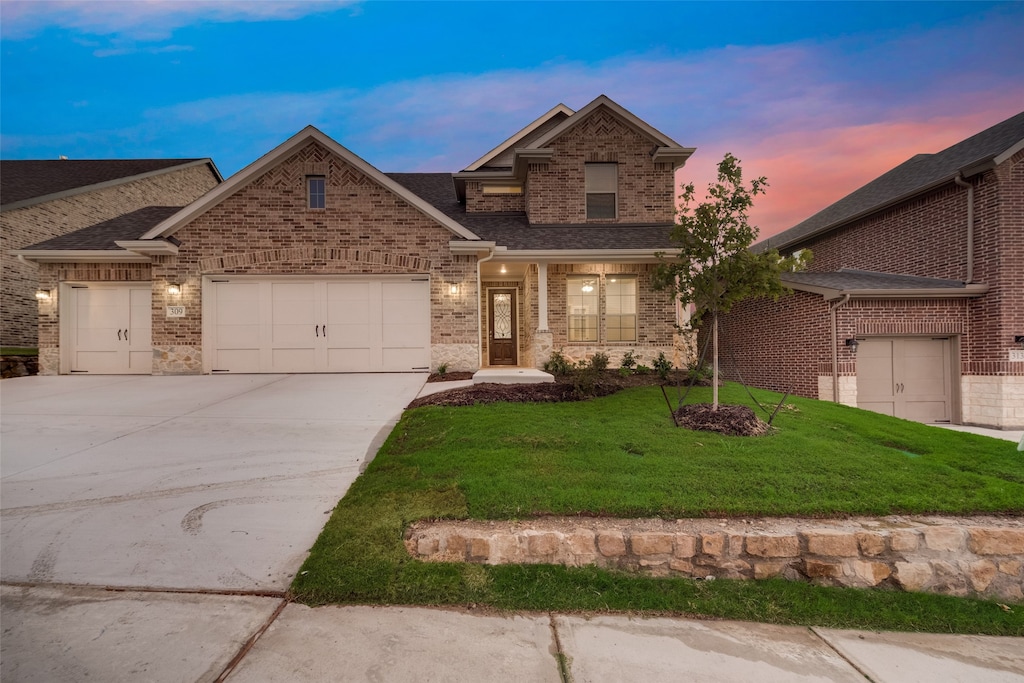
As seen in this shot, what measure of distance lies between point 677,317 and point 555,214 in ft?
14.7

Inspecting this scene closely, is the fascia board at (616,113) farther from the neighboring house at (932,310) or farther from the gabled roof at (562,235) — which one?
the neighboring house at (932,310)

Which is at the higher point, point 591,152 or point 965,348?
point 591,152

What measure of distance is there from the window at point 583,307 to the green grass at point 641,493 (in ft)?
18.9

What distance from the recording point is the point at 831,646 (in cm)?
259

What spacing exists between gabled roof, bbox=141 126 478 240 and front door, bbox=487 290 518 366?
3.75m

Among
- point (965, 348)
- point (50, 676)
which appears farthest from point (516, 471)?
point (965, 348)

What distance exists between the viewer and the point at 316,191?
1071 centimetres

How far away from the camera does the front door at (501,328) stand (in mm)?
13898

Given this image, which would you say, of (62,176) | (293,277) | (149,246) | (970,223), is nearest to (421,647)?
(293,277)

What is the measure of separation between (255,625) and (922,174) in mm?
16763

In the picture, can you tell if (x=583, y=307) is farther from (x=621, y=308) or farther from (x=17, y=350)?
(x=17, y=350)

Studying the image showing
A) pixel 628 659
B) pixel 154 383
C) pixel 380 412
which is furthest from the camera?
pixel 154 383

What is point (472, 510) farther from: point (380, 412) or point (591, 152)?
point (591, 152)

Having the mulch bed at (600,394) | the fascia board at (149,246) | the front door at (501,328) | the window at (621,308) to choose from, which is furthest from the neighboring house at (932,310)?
the fascia board at (149,246)
